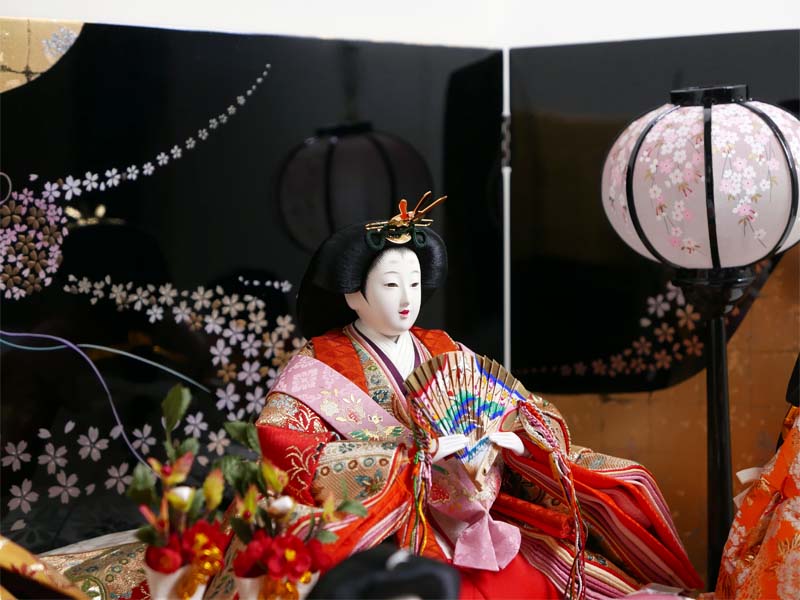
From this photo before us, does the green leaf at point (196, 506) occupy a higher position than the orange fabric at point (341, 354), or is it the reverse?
the orange fabric at point (341, 354)

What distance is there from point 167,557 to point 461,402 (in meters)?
0.93

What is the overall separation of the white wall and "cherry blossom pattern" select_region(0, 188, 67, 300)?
658 mm

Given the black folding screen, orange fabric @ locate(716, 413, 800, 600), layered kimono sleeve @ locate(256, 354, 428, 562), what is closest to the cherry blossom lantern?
orange fabric @ locate(716, 413, 800, 600)

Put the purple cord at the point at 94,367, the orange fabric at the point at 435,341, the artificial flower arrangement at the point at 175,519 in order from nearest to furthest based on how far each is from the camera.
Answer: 1. the artificial flower arrangement at the point at 175,519
2. the orange fabric at the point at 435,341
3. the purple cord at the point at 94,367

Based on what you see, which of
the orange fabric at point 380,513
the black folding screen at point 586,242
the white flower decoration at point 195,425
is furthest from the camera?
the black folding screen at point 586,242

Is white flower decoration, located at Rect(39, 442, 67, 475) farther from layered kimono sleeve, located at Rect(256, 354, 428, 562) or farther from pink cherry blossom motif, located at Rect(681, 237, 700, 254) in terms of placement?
pink cherry blossom motif, located at Rect(681, 237, 700, 254)

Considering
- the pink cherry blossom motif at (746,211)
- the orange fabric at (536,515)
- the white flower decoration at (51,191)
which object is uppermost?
the white flower decoration at (51,191)

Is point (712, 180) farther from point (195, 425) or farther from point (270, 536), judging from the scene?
point (195, 425)

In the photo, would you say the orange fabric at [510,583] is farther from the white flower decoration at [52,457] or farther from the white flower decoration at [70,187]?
the white flower decoration at [70,187]

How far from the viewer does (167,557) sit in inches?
Result: 89.9

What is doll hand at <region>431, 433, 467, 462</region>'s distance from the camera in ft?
9.03

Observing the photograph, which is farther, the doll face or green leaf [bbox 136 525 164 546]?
the doll face

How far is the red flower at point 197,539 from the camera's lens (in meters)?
2.30

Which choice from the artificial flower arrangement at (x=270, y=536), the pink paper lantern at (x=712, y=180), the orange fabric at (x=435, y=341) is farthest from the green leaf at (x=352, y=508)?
the pink paper lantern at (x=712, y=180)
